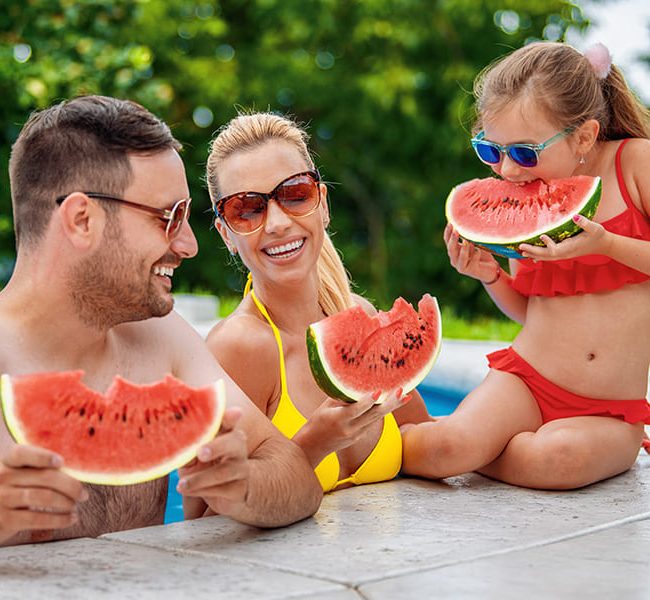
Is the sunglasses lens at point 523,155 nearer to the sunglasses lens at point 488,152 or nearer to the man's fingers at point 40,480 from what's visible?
the sunglasses lens at point 488,152

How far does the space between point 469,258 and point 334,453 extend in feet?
3.26

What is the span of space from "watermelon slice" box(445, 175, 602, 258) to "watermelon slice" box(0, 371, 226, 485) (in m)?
1.65

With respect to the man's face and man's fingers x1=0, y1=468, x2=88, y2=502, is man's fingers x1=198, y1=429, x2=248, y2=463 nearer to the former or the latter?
man's fingers x1=0, y1=468, x2=88, y2=502

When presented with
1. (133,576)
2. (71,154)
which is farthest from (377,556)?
(71,154)

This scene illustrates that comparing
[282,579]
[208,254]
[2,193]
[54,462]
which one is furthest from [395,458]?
[208,254]

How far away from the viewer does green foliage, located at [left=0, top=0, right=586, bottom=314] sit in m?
15.2

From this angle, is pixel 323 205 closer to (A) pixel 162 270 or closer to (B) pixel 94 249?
(A) pixel 162 270

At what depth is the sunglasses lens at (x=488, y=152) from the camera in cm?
410

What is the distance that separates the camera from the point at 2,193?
1299 cm

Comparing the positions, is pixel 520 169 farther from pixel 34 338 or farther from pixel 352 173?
pixel 352 173

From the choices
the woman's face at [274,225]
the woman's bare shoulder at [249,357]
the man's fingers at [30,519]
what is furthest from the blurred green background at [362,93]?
the man's fingers at [30,519]

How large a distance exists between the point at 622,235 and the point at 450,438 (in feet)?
3.36

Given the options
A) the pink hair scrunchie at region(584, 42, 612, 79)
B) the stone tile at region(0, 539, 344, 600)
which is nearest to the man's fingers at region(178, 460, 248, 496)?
the stone tile at region(0, 539, 344, 600)

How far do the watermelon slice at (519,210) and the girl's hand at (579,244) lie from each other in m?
0.03
